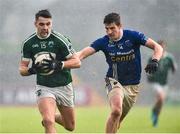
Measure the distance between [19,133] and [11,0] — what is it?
8.83 ft

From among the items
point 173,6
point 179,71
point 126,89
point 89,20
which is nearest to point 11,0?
point 89,20

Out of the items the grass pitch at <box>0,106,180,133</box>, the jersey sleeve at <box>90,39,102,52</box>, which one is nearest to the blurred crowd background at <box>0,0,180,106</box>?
the grass pitch at <box>0,106,180,133</box>

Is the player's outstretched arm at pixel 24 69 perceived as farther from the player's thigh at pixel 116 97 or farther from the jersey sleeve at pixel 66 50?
the player's thigh at pixel 116 97

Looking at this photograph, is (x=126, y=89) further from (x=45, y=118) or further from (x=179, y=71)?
(x=179, y=71)

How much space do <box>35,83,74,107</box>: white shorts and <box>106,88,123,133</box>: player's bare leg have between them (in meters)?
0.58

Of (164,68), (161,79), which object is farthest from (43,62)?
(161,79)

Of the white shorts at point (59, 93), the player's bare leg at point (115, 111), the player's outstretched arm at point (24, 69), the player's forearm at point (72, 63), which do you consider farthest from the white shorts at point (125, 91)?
the player's outstretched arm at point (24, 69)

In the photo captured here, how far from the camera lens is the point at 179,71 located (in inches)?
758

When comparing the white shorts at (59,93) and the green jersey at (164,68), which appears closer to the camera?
the white shorts at (59,93)

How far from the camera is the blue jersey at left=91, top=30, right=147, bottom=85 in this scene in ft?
34.8

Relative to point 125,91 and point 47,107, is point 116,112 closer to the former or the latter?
point 125,91

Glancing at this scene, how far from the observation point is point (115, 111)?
10.1 metres

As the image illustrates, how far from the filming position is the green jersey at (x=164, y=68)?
1736 centimetres

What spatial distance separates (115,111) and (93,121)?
9.40 metres
